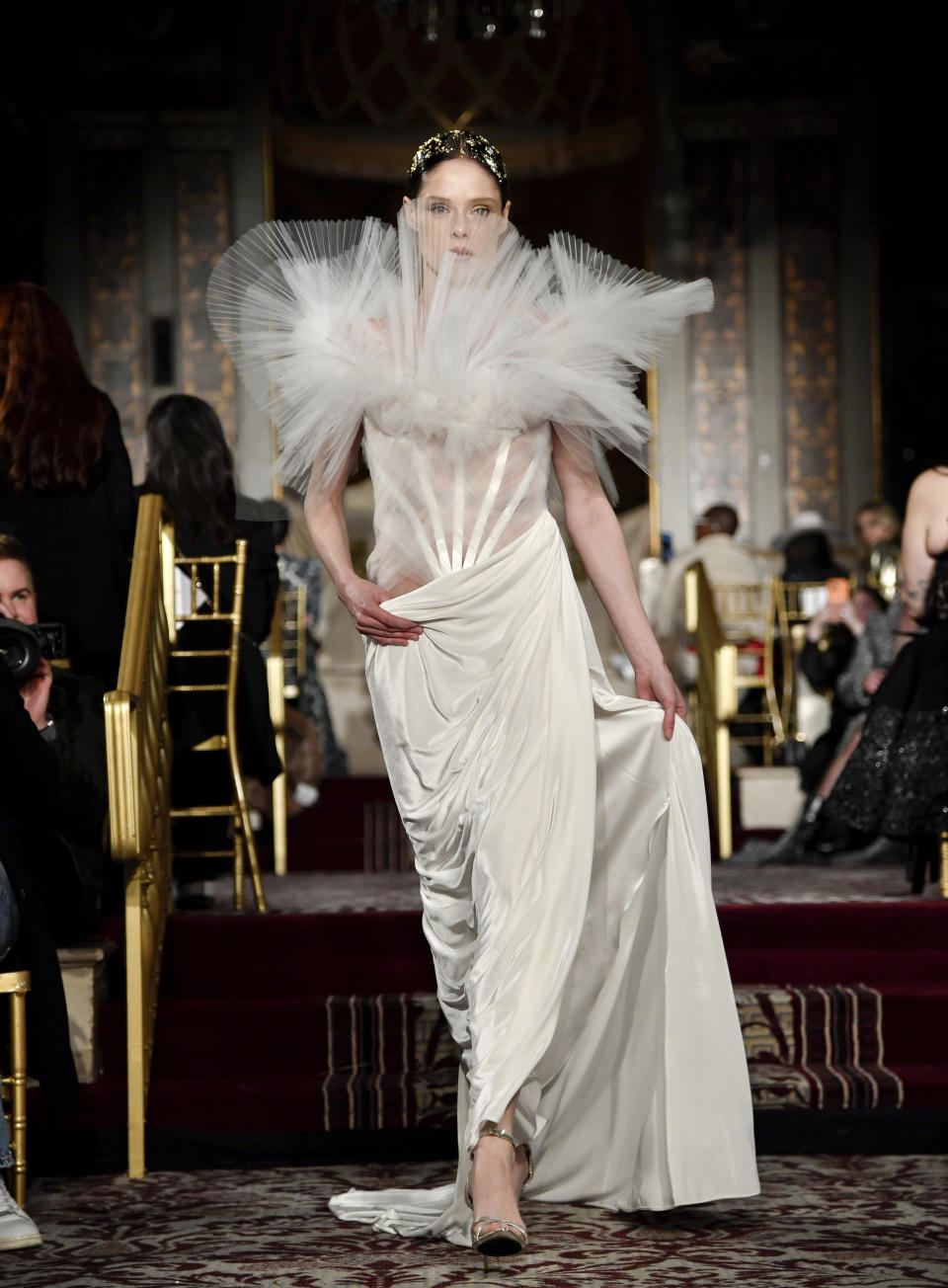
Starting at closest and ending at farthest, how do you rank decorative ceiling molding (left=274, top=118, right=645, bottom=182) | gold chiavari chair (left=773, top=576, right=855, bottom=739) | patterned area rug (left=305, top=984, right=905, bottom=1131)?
patterned area rug (left=305, top=984, right=905, bottom=1131) < gold chiavari chair (left=773, top=576, right=855, bottom=739) < decorative ceiling molding (left=274, top=118, right=645, bottom=182)

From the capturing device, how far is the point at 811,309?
11.7m

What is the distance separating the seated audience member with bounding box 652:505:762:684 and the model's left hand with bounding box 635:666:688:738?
14.9 feet

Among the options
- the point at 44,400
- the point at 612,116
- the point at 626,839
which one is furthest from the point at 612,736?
the point at 612,116

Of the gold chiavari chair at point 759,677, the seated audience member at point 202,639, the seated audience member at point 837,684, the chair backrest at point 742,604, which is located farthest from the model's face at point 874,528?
the seated audience member at point 202,639

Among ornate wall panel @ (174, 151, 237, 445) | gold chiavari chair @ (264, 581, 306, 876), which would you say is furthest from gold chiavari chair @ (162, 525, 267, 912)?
ornate wall panel @ (174, 151, 237, 445)

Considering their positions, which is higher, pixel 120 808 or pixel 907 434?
pixel 907 434

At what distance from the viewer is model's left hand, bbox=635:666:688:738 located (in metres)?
2.86

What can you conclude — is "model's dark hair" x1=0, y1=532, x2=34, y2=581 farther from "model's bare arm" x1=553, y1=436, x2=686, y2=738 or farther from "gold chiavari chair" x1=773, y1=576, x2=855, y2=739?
"gold chiavari chair" x1=773, y1=576, x2=855, y2=739

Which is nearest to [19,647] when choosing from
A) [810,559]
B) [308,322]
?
[308,322]

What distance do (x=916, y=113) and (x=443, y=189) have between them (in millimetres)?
9371

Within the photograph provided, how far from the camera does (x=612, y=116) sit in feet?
43.0

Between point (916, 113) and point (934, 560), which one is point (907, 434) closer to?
point (916, 113)

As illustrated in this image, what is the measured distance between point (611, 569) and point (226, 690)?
1968mm

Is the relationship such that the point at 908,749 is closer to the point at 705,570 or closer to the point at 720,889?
the point at 720,889
